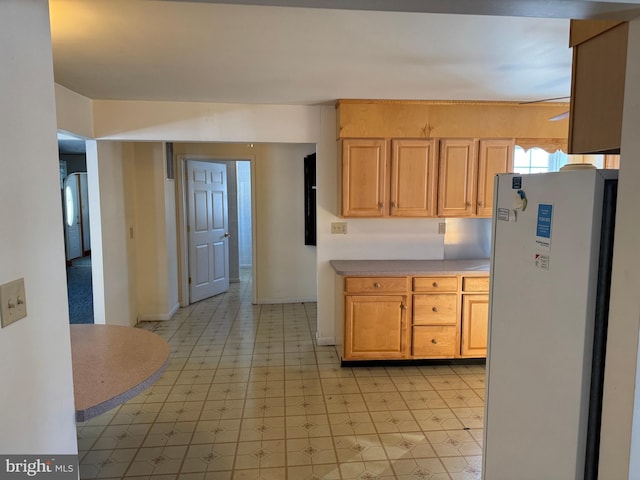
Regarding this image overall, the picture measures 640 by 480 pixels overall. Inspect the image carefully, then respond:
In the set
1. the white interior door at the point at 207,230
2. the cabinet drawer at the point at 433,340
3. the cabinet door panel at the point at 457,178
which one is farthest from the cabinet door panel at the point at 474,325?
the white interior door at the point at 207,230

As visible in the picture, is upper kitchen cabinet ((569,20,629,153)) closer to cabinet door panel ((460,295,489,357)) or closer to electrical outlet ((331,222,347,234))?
cabinet door panel ((460,295,489,357))

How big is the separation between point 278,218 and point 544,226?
428cm

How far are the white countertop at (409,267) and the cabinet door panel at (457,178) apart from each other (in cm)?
46

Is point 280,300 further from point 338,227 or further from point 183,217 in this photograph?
point 338,227

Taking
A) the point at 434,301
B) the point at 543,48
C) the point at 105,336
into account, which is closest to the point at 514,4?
the point at 543,48

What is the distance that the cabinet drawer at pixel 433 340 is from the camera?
3494 mm

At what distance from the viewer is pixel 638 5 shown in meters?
1.01

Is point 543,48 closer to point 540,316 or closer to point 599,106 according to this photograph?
point 599,106

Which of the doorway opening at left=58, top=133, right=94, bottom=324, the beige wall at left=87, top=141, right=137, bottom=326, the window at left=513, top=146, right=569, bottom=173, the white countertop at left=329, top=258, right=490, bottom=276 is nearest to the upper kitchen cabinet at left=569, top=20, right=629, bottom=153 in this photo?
the white countertop at left=329, top=258, right=490, bottom=276

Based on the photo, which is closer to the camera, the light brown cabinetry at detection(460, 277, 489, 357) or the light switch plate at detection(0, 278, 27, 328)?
the light switch plate at detection(0, 278, 27, 328)

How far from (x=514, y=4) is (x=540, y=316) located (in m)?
1.00

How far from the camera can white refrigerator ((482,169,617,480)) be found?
122cm

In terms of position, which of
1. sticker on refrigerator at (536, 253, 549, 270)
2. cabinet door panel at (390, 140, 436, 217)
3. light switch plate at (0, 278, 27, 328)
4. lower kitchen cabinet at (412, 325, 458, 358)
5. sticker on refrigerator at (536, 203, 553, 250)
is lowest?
lower kitchen cabinet at (412, 325, 458, 358)

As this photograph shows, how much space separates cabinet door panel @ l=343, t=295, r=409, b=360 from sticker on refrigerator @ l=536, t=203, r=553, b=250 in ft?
6.81
